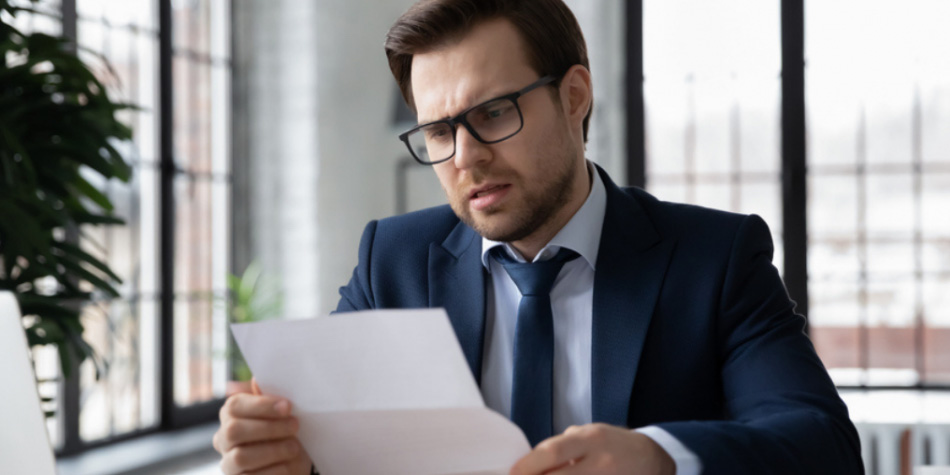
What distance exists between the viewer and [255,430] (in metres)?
1.02

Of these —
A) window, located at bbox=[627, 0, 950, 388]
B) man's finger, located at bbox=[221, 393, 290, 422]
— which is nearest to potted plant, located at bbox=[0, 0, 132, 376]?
man's finger, located at bbox=[221, 393, 290, 422]

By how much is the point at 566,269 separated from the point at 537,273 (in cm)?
8

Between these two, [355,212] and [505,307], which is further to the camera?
[355,212]

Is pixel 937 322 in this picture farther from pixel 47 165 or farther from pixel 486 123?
pixel 47 165

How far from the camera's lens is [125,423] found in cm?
415

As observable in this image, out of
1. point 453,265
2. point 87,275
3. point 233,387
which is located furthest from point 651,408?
point 87,275

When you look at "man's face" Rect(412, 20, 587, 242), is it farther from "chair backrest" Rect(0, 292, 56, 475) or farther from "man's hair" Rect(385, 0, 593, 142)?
"chair backrest" Rect(0, 292, 56, 475)

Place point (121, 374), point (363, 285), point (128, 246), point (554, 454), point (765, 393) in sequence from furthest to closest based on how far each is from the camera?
point (128, 246) → point (121, 374) → point (363, 285) → point (765, 393) → point (554, 454)

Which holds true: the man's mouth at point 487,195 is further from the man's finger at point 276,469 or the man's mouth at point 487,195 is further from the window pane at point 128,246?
the window pane at point 128,246

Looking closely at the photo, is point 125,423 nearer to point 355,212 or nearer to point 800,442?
point 355,212

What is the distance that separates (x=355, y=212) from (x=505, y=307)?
3.78m

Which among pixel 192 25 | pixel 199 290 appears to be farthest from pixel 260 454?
pixel 192 25

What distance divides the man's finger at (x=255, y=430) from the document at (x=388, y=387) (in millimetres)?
16

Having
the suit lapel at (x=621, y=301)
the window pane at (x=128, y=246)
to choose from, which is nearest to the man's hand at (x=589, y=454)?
the suit lapel at (x=621, y=301)
